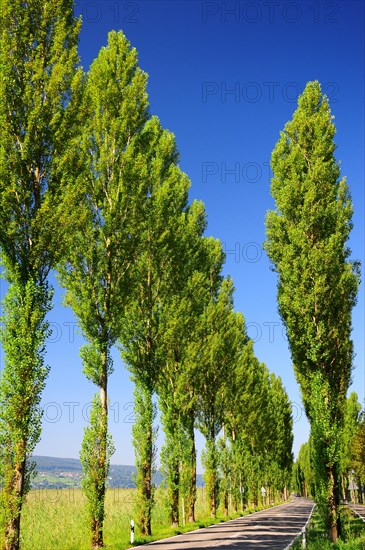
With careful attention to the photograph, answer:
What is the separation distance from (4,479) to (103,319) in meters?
6.70

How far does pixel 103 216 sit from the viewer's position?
1889cm

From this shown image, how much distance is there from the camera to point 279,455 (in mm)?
72125

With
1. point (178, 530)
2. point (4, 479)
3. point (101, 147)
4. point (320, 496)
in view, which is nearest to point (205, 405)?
point (178, 530)

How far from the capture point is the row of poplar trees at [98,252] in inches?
518

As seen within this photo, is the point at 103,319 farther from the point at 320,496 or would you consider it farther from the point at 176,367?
the point at 320,496

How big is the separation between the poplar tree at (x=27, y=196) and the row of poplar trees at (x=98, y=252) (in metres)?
0.04

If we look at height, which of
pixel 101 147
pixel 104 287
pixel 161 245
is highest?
pixel 101 147

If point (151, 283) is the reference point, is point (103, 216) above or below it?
above

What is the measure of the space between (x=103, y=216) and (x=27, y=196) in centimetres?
524

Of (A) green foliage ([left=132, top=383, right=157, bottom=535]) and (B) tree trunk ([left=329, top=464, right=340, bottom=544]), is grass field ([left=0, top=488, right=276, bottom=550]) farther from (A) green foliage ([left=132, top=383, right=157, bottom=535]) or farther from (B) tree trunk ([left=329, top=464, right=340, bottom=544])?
(B) tree trunk ([left=329, top=464, right=340, bottom=544])

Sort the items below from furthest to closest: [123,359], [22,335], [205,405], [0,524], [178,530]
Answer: [205,405] → [123,359] → [178,530] → [22,335] → [0,524]

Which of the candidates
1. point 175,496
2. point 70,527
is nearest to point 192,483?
point 175,496

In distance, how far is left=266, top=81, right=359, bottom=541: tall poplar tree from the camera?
64.4ft

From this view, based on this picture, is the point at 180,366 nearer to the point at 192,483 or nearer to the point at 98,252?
the point at 192,483
